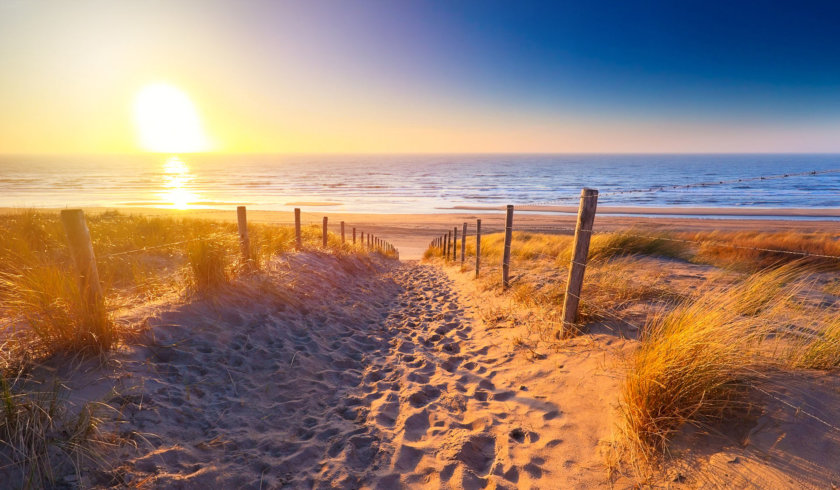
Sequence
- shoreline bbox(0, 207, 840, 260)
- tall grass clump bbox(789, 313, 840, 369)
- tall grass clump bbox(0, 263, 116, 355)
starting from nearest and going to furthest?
tall grass clump bbox(789, 313, 840, 369), tall grass clump bbox(0, 263, 116, 355), shoreline bbox(0, 207, 840, 260)

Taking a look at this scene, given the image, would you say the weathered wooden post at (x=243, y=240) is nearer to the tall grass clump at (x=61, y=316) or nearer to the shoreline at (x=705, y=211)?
the tall grass clump at (x=61, y=316)

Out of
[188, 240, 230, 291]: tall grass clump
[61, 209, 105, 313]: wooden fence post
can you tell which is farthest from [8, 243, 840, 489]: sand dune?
[61, 209, 105, 313]: wooden fence post

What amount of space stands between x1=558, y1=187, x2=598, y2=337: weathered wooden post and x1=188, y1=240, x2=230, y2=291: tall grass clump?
503 cm

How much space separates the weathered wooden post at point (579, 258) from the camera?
4492mm

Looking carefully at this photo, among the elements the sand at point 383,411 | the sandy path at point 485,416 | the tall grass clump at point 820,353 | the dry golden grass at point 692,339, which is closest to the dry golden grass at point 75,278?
the sand at point 383,411

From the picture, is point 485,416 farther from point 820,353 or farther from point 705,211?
point 705,211

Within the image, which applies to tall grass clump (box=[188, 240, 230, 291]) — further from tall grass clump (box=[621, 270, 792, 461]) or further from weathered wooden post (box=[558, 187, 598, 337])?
tall grass clump (box=[621, 270, 792, 461])

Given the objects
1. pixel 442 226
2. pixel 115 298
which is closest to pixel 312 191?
pixel 442 226

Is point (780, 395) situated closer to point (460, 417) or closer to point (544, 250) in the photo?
point (460, 417)

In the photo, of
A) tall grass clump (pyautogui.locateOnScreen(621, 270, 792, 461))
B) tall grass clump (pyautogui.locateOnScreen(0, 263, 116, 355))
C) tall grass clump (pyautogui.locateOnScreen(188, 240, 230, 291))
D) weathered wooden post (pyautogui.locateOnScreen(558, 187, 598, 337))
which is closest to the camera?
tall grass clump (pyautogui.locateOnScreen(621, 270, 792, 461))

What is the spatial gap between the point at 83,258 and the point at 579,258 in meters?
5.47

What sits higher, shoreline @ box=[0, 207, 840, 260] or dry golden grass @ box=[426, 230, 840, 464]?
dry golden grass @ box=[426, 230, 840, 464]

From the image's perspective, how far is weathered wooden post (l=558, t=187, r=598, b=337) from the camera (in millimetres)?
4492

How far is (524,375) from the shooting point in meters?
4.07
